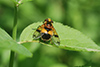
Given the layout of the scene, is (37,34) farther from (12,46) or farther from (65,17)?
(65,17)

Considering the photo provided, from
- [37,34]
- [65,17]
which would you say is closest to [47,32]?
[37,34]

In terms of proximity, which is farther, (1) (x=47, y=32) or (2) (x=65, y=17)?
(2) (x=65, y=17)

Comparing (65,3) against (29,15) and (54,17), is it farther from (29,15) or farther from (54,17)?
(29,15)

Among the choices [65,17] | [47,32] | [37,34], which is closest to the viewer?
[37,34]

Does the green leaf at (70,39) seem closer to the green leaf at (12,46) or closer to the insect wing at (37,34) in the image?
the insect wing at (37,34)

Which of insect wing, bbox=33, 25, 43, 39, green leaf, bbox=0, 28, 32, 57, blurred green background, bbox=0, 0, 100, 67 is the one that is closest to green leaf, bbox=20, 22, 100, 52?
insect wing, bbox=33, 25, 43, 39

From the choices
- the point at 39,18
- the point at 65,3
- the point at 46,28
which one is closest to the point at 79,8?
the point at 65,3

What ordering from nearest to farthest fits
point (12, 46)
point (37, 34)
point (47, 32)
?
1. point (12, 46)
2. point (37, 34)
3. point (47, 32)

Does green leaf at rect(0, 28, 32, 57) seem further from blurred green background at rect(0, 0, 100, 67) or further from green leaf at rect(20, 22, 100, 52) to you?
blurred green background at rect(0, 0, 100, 67)
